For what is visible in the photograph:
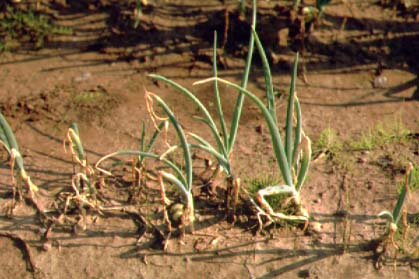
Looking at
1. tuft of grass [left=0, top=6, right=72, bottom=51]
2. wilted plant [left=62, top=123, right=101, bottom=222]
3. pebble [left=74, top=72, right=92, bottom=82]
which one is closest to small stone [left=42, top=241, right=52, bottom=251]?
wilted plant [left=62, top=123, right=101, bottom=222]

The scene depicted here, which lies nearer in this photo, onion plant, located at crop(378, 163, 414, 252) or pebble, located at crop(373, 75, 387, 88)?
onion plant, located at crop(378, 163, 414, 252)

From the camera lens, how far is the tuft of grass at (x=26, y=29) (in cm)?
427

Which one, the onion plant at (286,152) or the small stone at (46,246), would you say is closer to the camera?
the onion plant at (286,152)

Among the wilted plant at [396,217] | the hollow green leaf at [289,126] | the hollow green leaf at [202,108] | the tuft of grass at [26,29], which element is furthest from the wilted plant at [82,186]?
the tuft of grass at [26,29]

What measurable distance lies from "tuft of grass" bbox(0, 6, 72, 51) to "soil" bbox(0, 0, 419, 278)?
2.3 inches

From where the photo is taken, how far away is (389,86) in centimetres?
388

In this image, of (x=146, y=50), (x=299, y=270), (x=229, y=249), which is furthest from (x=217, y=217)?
(x=146, y=50)

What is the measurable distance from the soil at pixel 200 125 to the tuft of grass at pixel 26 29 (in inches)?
2.3

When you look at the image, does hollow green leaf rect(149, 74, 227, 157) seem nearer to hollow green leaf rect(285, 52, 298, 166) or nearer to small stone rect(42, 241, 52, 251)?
hollow green leaf rect(285, 52, 298, 166)

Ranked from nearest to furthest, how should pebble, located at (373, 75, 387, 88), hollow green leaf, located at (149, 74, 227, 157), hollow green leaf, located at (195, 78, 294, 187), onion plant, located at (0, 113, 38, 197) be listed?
hollow green leaf, located at (195, 78, 294, 187) < hollow green leaf, located at (149, 74, 227, 157) < onion plant, located at (0, 113, 38, 197) < pebble, located at (373, 75, 387, 88)

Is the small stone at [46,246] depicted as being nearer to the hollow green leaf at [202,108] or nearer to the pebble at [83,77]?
the hollow green leaf at [202,108]

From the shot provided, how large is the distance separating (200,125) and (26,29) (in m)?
1.25

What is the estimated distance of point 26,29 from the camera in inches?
170

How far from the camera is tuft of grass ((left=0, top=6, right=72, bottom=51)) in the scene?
4.27 metres
